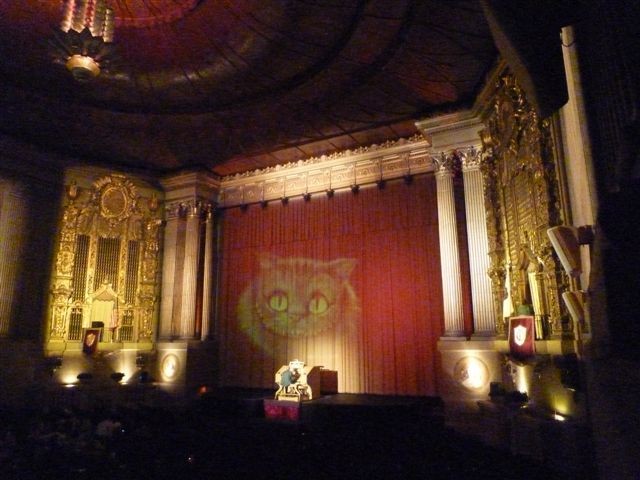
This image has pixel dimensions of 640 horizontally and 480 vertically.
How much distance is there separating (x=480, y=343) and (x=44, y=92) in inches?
433

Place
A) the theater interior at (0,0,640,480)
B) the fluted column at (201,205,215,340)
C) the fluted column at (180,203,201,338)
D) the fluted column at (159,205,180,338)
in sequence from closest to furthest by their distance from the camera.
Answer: the theater interior at (0,0,640,480) → the fluted column at (180,203,201,338) → the fluted column at (159,205,180,338) → the fluted column at (201,205,215,340)

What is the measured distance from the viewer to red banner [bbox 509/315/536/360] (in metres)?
6.70

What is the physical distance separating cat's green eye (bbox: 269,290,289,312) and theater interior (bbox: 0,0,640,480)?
4.4 inches

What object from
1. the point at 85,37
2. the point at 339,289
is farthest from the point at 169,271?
the point at 85,37

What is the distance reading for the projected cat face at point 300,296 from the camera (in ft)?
42.5

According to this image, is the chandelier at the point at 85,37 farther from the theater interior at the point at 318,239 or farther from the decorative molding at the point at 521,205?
the decorative molding at the point at 521,205

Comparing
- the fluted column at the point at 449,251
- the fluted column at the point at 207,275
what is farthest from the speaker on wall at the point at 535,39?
the fluted column at the point at 207,275

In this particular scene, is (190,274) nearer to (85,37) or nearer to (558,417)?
(85,37)

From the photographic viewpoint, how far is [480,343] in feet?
31.5

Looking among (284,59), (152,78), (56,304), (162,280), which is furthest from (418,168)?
(56,304)

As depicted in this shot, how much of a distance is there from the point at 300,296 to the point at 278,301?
74 centimetres

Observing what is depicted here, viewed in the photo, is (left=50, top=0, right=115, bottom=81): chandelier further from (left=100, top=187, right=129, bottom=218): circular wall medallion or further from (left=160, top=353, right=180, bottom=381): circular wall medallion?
(left=160, top=353, right=180, bottom=381): circular wall medallion

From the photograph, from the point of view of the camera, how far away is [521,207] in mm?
7836

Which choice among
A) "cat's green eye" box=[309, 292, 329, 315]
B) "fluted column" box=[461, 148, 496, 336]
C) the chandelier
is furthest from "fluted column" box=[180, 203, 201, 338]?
"fluted column" box=[461, 148, 496, 336]
